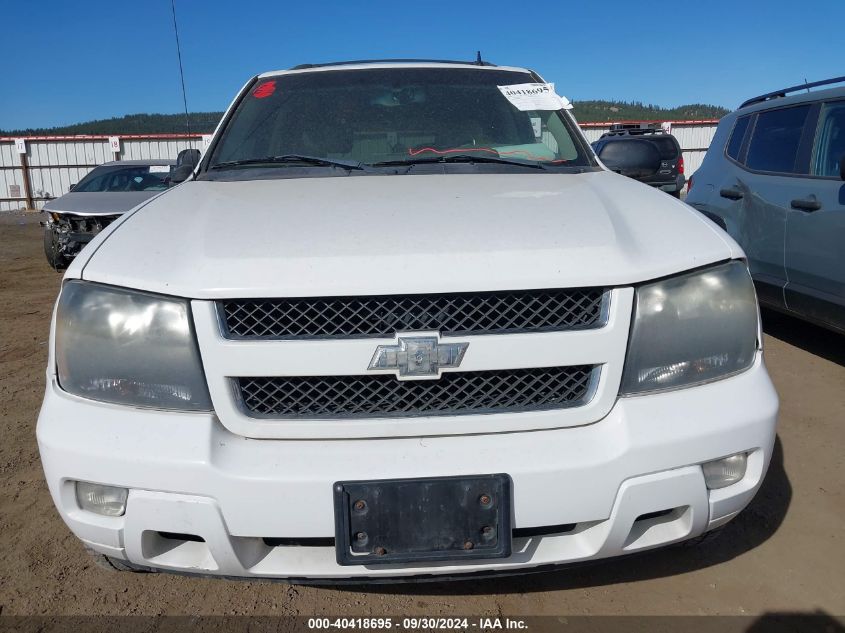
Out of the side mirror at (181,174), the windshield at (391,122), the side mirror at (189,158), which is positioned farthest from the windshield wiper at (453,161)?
the side mirror at (189,158)

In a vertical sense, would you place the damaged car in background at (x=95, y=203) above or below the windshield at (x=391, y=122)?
below

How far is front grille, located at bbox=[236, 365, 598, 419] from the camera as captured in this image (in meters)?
1.67

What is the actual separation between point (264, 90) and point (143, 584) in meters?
2.18

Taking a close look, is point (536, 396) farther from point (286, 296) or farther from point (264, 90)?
point (264, 90)

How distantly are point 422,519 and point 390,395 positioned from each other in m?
0.32

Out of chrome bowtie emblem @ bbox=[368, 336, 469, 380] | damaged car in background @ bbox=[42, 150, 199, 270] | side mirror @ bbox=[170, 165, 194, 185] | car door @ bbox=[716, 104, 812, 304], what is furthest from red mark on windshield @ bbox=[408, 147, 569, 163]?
damaged car in background @ bbox=[42, 150, 199, 270]

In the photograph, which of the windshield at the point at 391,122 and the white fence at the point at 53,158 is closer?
the windshield at the point at 391,122

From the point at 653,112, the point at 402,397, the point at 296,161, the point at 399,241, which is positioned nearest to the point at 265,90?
the point at 296,161

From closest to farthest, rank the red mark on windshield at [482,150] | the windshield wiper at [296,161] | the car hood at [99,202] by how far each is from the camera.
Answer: the windshield wiper at [296,161], the red mark on windshield at [482,150], the car hood at [99,202]

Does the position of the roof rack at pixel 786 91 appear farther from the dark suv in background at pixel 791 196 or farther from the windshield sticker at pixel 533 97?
the windshield sticker at pixel 533 97

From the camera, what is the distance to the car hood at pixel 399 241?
1615 millimetres

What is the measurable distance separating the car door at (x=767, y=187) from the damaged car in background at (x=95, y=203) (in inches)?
243

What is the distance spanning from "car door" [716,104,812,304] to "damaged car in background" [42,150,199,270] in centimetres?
616

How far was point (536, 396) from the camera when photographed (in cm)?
173
